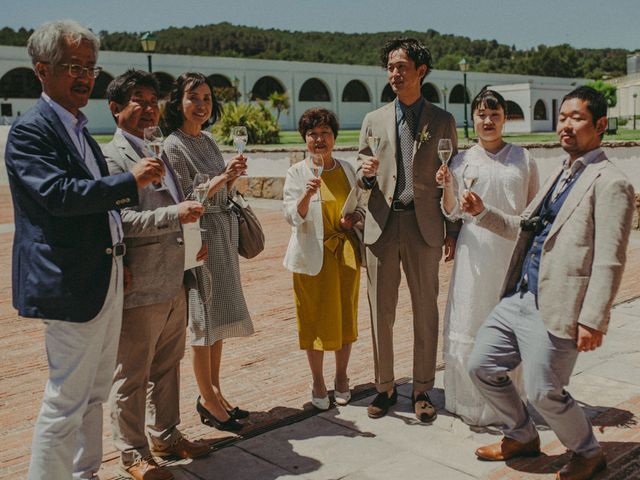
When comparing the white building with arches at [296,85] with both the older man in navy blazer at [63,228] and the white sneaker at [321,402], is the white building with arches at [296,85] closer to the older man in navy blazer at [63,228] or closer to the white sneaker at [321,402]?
the white sneaker at [321,402]

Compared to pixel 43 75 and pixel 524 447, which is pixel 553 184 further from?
pixel 43 75

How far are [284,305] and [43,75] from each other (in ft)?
16.5

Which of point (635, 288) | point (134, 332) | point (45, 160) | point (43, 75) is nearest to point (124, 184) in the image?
point (45, 160)

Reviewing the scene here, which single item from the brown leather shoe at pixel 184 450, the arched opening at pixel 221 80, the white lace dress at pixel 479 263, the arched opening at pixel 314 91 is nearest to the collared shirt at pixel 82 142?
the brown leather shoe at pixel 184 450

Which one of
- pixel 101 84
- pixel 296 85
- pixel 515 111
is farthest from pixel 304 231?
pixel 296 85

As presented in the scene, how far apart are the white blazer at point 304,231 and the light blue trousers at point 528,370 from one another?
1.33 metres

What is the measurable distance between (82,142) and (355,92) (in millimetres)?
79700

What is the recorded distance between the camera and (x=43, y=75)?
2.93 metres

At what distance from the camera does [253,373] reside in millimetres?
5398

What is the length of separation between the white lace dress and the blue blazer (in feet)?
7.22

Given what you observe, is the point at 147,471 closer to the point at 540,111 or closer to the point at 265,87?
the point at 540,111

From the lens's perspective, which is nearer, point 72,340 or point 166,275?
point 72,340

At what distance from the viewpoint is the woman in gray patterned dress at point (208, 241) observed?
13.3 feet

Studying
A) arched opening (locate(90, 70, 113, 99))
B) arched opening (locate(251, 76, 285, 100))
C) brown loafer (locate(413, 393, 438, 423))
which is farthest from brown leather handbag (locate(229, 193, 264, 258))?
arched opening (locate(251, 76, 285, 100))
